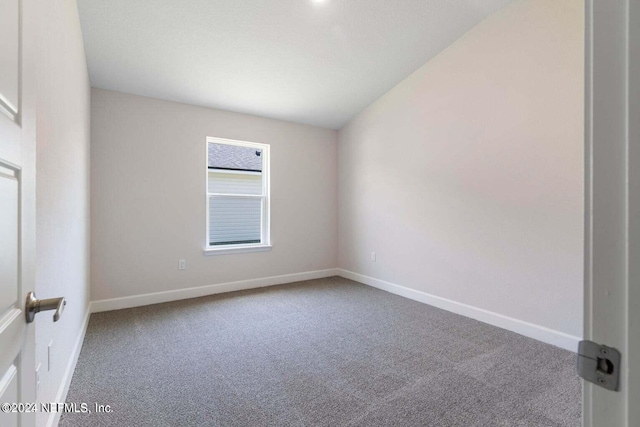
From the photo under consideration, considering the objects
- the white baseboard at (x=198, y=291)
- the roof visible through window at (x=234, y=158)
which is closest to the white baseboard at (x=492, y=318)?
the white baseboard at (x=198, y=291)

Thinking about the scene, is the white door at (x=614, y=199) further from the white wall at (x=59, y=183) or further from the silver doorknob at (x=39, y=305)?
the white wall at (x=59, y=183)

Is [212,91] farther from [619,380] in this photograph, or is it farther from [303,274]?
[619,380]

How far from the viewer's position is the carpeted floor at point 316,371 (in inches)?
63.7

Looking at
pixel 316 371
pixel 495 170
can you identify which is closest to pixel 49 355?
pixel 316 371

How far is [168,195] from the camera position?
11.6 feet

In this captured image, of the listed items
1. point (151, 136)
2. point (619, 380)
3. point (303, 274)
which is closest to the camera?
point (619, 380)

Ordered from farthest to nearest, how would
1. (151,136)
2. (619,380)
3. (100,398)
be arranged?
(151,136) < (100,398) < (619,380)

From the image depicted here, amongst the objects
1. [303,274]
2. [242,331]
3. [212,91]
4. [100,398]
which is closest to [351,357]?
[242,331]

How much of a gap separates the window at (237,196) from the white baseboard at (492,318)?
1.83 metres

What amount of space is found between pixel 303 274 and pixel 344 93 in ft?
8.49

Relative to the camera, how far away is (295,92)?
3.64 meters

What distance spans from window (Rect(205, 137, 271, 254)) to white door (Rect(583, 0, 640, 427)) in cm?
382

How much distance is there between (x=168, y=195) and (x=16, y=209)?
3.04 meters

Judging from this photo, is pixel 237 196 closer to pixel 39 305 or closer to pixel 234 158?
pixel 234 158
